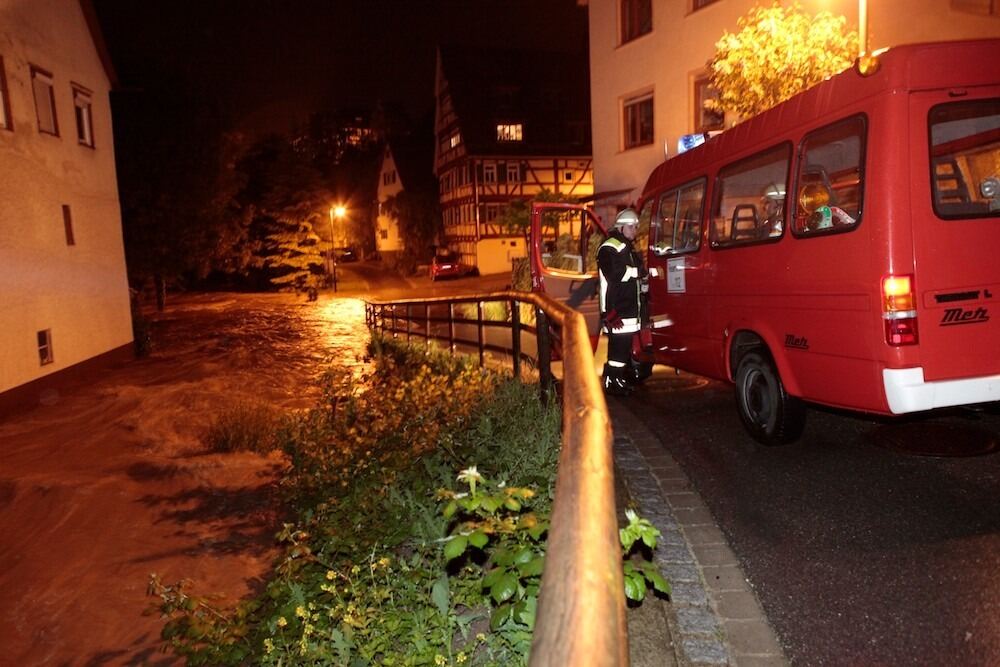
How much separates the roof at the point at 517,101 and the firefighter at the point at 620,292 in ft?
121

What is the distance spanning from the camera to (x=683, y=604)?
364cm

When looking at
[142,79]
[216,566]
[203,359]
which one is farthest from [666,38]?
[142,79]

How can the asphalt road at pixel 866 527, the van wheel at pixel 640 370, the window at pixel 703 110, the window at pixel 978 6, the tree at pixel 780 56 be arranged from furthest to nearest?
the window at pixel 703 110
the window at pixel 978 6
the tree at pixel 780 56
the van wheel at pixel 640 370
the asphalt road at pixel 866 527

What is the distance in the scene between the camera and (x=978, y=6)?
15.6 metres

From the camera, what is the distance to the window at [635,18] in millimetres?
20766

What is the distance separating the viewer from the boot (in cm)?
848

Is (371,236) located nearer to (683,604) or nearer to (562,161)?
(562,161)

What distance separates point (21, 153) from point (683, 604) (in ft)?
45.8

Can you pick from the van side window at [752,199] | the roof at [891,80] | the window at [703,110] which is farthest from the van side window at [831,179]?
the window at [703,110]

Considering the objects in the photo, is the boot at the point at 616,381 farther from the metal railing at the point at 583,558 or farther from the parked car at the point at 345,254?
the parked car at the point at 345,254

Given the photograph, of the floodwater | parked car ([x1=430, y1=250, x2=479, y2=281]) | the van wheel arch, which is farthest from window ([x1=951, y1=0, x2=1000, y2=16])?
parked car ([x1=430, y1=250, x2=479, y2=281])

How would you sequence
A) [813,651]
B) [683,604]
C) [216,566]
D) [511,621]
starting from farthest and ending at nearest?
1. [216,566]
2. [683,604]
3. [813,651]
4. [511,621]

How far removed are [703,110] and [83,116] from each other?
14085 mm

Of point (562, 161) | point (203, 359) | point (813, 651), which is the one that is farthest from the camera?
point (562, 161)
